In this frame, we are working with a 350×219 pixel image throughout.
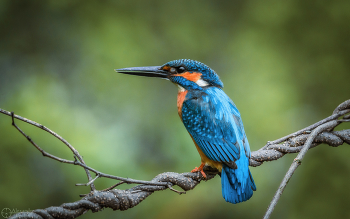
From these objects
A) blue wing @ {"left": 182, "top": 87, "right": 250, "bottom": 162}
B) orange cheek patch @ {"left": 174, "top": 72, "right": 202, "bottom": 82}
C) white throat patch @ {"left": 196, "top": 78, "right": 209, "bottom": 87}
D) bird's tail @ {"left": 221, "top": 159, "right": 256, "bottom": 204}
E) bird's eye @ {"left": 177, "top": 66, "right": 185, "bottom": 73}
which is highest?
bird's eye @ {"left": 177, "top": 66, "right": 185, "bottom": 73}

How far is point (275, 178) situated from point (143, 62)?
5.45ft

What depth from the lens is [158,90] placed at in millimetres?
2957

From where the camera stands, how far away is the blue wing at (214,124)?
4.55ft

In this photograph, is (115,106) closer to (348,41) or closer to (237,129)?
(237,129)

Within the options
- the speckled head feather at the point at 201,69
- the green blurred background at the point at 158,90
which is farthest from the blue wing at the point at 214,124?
the green blurred background at the point at 158,90

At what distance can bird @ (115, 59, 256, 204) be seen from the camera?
1.33 meters

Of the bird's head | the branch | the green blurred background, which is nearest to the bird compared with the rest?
the bird's head

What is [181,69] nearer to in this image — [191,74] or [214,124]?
[191,74]

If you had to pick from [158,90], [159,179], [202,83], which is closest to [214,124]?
[202,83]

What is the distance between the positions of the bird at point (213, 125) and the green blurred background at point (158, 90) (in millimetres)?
995

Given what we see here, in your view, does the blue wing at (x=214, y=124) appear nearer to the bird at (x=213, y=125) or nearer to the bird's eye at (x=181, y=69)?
the bird at (x=213, y=125)

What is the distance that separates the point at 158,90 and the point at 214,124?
5.11 ft

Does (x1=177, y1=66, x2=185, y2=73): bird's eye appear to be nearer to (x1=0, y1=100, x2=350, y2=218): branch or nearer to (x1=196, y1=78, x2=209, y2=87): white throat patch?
(x1=196, y1=78, x2=209, y2=87): white throat patch

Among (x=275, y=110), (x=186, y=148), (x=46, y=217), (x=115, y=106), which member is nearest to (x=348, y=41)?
(x=275, y=110)
